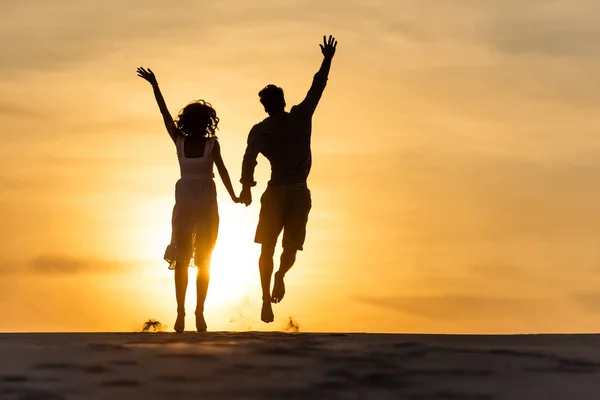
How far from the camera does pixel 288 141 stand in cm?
1201

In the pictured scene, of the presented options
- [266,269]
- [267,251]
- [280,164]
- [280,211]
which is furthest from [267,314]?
[280,164]

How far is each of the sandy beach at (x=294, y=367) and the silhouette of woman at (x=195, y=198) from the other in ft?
7.13

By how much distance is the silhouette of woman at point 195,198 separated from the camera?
11297mm

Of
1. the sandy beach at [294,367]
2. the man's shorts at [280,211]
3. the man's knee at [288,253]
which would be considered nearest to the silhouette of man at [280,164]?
the man's shorts at [280,211]

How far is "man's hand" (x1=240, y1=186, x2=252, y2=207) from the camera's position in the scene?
1212 centimetres

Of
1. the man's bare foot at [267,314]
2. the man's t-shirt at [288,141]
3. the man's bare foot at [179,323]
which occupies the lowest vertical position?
the man's bare foot at [179,323]

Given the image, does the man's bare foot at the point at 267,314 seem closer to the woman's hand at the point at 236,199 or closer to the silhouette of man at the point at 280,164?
the silhouette of man at the point at 280,164

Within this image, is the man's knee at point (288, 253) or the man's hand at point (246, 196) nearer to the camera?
the man's hand at point (246, 196)

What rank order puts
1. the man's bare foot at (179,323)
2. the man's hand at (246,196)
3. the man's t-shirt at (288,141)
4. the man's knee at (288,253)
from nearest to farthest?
the man's bare foot at (179,323) < the man's t-shirt at (288,141) < the man's hand at (246,196) < the man's knee at (288,253)

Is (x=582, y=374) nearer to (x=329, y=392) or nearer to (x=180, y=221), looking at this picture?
(x=329, y=392)

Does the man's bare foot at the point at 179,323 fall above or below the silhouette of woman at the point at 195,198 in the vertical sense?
below

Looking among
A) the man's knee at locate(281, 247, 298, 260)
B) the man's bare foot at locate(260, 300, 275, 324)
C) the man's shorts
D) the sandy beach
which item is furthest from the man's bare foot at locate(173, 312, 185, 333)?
the man's knee at locate(281, 247, 298, 260)

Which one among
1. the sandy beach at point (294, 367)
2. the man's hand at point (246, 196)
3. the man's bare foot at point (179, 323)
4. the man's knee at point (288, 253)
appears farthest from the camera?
the man's knee at point (288, 253)

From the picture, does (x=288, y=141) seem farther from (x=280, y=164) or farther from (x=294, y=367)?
(x=294, y=367)
